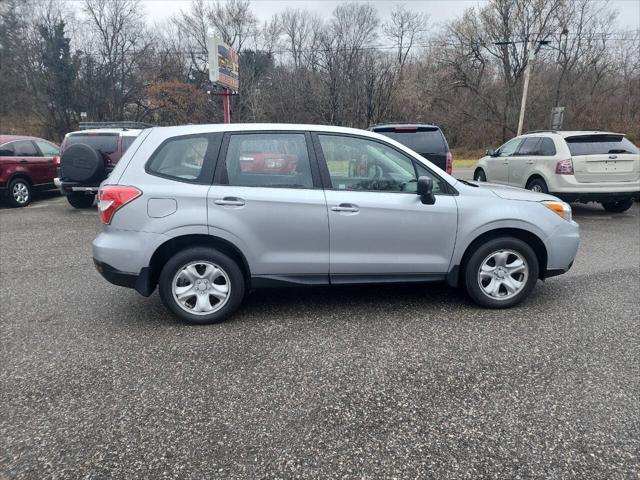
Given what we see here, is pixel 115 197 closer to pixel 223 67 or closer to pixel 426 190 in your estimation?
pixel 426 190

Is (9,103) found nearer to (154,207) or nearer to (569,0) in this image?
(154,207)

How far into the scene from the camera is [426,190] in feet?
12.4

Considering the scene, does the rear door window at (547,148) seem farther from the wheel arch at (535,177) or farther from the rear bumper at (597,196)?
the rear bumper at (597,196)

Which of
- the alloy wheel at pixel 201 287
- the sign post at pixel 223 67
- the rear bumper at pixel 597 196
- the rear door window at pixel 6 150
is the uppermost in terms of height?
the sign post at pixel 223 67

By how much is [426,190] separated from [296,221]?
1.14m

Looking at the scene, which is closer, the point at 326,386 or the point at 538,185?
the point at 326,386

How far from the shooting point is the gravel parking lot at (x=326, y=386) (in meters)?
2.24

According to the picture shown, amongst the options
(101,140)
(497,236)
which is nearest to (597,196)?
(497,236)

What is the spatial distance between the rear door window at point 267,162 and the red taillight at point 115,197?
73cm

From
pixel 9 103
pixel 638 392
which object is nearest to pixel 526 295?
pixel 638 392

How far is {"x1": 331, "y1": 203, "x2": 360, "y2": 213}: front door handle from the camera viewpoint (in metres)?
3.76

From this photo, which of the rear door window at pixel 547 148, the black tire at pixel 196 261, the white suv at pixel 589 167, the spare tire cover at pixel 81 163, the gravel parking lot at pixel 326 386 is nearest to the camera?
the gravel parking lot at pixel 326 386

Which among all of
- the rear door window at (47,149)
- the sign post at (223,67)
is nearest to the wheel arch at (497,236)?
the sign post at (223,67)

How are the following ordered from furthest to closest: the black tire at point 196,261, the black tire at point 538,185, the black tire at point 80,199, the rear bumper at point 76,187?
the black tire at point 80,199 → the rear bumper at point 76,187 → the black tire at point 538,185 → the black tire at point 196,261
